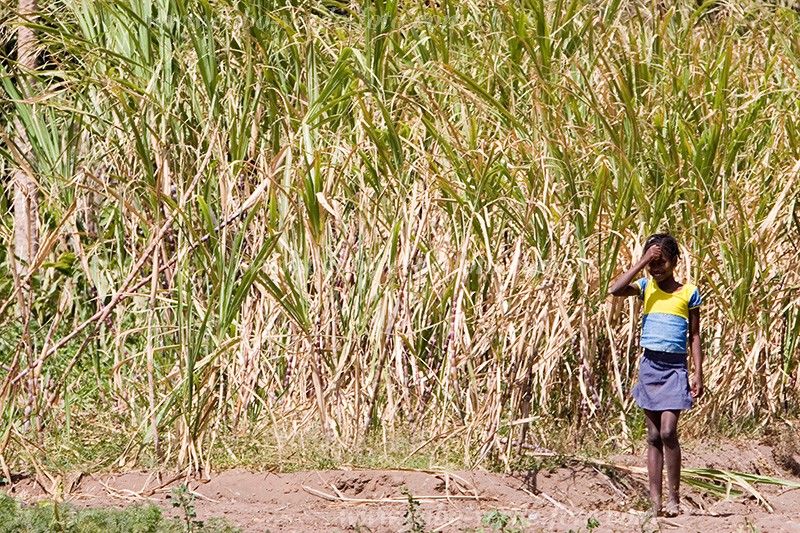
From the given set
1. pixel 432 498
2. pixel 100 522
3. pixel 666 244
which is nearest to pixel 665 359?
pixel 666 244

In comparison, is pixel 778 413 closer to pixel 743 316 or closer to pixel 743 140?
pixel 743 316

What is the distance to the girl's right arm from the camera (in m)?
4.54

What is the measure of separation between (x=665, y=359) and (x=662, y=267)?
37 cm

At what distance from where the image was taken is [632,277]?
15.1 feet

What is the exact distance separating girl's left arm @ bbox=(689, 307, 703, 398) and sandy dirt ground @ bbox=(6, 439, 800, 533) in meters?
0.51

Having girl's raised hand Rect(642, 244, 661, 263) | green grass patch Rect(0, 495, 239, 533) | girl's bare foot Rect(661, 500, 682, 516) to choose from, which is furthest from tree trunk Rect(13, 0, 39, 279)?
girl's bare foot Rect(661, 500, 682, 516)

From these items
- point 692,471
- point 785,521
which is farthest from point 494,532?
point 692,471

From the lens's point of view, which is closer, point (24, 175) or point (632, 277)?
point (632, 277)

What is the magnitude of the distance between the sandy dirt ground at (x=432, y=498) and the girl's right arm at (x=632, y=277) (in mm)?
806

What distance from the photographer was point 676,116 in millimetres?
5820

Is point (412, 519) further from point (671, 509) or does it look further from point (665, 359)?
point (665, 359)

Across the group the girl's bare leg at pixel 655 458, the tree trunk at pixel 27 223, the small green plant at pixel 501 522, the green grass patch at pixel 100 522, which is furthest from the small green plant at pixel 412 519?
the tree trunk at pixel 27 223

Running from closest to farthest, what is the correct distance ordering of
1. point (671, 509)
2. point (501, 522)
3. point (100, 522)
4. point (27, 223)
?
point (501, 522) < point (100, 522) < point (671, 509) < point (27, 223)

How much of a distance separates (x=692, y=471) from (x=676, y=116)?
1.89 metres
